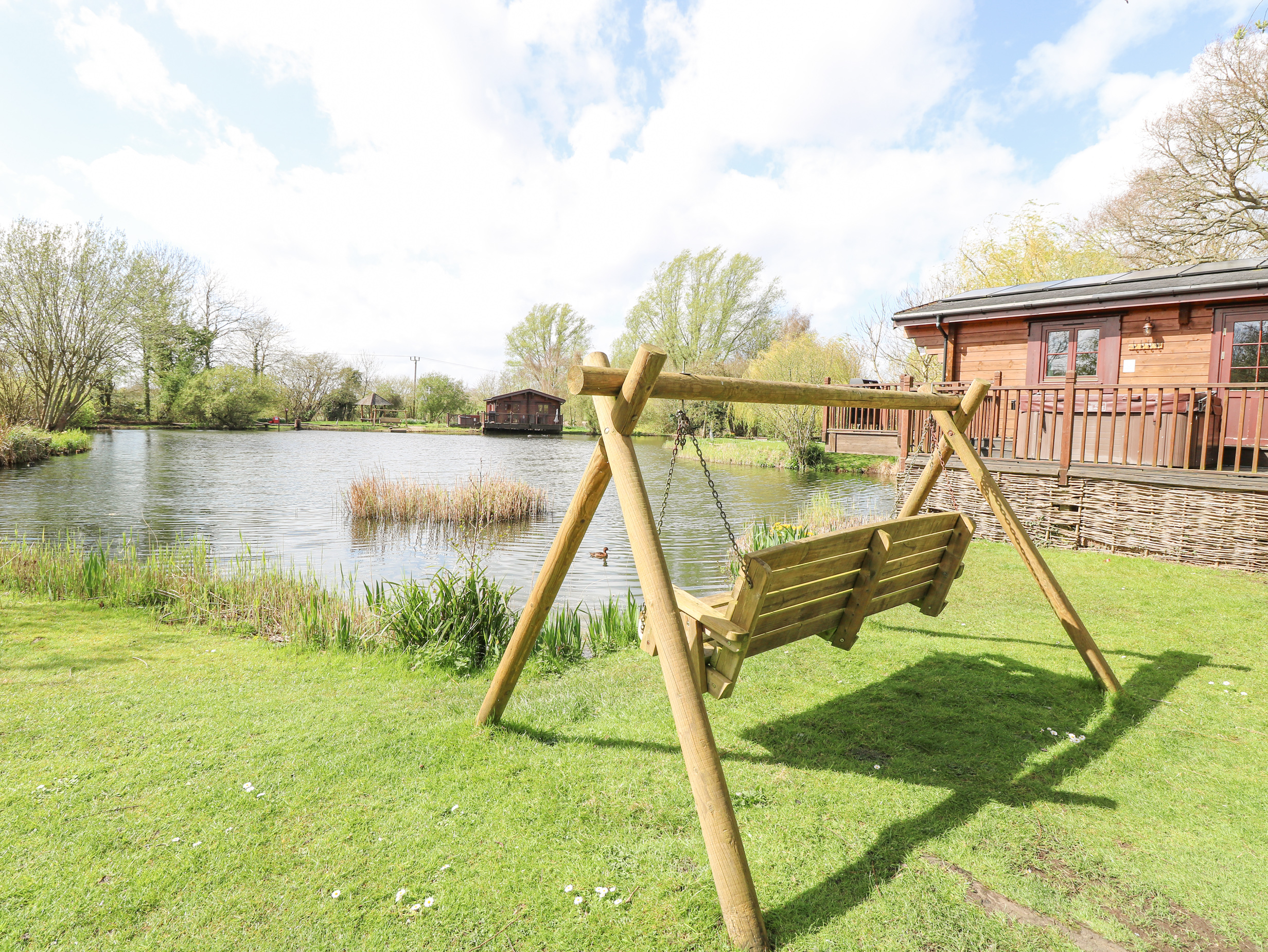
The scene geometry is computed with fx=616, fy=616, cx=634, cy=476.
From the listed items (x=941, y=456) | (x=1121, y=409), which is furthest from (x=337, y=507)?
(x=1121, y=409)

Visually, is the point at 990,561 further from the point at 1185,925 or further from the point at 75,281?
the point at 75,281

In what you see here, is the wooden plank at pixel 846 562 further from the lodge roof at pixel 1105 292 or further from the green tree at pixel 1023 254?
the green tree at pixel 1023 254

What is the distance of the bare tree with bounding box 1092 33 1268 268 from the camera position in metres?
17.7

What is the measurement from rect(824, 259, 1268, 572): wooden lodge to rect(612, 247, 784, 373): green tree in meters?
30.2

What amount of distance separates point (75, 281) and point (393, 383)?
47912mm

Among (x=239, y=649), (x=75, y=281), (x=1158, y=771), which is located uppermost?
(x=75, y=281)

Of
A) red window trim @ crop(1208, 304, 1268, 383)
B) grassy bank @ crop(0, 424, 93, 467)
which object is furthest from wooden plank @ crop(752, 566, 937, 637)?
grassy bank @ crop(0, 424, 93, 467)

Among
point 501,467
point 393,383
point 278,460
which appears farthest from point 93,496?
point 393,383

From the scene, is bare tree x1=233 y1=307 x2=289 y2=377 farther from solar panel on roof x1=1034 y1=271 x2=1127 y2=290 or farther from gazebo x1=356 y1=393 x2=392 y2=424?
solar panel on roof x1=1034 y1=271 x2=1127 y2=290

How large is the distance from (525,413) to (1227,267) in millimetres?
51654

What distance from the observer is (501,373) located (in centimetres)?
6862

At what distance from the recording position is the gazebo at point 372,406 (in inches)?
2525

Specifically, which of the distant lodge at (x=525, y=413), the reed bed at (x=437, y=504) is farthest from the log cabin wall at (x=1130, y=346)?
the distant lodge at (x=525, y=413)

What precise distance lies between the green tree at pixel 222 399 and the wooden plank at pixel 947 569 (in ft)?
175
